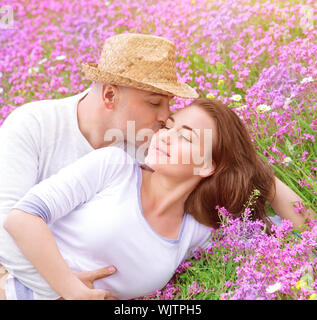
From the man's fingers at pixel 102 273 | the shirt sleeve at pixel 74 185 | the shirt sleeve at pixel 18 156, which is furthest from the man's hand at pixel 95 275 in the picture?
the shirt sleeve at pixel 18 156

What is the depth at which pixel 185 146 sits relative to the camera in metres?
3.19

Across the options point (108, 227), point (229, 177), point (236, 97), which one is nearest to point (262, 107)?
point (236, 97)

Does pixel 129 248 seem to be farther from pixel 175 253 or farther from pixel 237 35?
pixel 237 35

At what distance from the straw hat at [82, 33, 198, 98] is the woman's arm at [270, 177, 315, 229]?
0.90 m

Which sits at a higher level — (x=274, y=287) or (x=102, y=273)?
(x=274, y=287)

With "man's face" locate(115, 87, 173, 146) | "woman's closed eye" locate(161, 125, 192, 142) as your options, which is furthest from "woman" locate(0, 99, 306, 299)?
"man's face" locate(115, 87, 173, 146)

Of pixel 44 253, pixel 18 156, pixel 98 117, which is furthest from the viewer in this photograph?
pixel 98 117

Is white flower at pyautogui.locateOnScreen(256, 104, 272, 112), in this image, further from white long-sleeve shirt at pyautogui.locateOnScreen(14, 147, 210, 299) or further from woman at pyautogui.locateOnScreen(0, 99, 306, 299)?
white long-sleeve shirt at pyautogui.locateOnScreen(14, 147, 210, 299)

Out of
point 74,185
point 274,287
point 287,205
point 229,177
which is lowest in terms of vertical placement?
point 287,205

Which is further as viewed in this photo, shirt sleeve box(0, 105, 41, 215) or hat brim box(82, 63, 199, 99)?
hat brim box(82, 63, 199, 99)

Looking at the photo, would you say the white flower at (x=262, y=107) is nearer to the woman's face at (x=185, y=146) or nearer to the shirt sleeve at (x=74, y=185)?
the woman's face at (x=185, y=146)

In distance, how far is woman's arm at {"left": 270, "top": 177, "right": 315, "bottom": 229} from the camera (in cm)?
362

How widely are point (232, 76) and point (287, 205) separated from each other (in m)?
1.68

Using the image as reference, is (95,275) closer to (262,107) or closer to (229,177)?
(229,177)
